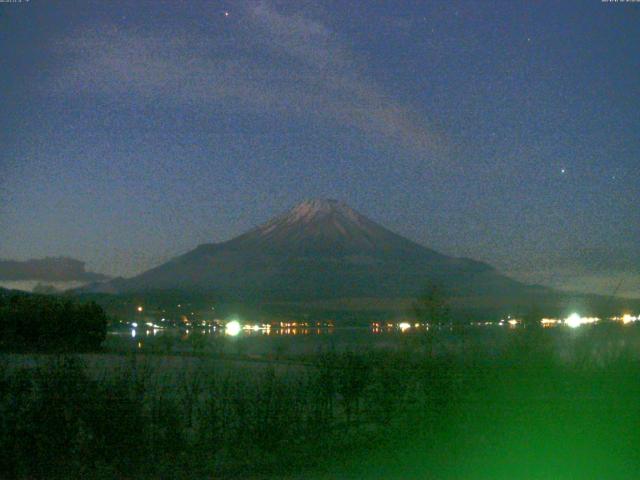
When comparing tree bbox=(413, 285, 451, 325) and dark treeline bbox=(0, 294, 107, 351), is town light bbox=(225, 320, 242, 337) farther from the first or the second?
tree bbox=(413, 285, 451, 325)

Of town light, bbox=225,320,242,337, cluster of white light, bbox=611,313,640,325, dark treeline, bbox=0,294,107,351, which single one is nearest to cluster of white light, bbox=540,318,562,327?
cluster of white light, bbox=611,313,640,325

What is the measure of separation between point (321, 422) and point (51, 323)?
1960 centimetres

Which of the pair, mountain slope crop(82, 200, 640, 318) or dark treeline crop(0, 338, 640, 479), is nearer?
dark treeline crop(0, 338, 640, 479)

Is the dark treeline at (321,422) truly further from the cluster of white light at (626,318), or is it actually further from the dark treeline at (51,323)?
the cluster of white light at (626,318)

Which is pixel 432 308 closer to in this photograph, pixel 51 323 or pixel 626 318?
pixel 51 323

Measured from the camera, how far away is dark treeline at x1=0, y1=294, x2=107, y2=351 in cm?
2830

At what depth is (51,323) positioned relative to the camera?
95.1ft

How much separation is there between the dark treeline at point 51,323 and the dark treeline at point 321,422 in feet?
54.1

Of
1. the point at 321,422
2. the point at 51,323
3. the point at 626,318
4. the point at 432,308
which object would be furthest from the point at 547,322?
the point at 51,323

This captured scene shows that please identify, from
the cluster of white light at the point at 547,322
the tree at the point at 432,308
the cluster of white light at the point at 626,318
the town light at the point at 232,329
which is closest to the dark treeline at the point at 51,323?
the town light at the point at 232,329

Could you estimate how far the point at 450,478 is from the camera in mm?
9930

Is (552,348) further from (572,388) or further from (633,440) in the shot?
(633,440)

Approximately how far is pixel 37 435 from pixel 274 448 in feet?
9.43

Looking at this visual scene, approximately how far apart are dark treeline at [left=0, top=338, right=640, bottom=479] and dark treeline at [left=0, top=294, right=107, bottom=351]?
16.5 meters
